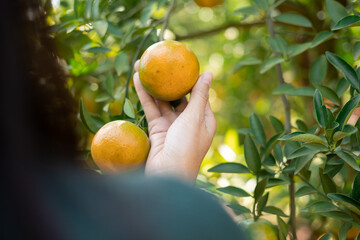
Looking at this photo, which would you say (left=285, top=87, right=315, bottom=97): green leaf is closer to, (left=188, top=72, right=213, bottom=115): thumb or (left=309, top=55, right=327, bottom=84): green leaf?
(left=309, top=55, right=327, bottom=84): green leaf

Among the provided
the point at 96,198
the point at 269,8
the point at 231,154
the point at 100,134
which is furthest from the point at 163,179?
the point at 231,154

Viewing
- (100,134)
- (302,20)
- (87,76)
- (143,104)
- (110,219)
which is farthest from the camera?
(87,76)

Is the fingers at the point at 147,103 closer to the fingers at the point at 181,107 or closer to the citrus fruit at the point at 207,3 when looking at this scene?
the fingers at the point at 181,107

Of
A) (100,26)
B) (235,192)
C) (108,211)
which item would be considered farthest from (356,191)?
(100,26)

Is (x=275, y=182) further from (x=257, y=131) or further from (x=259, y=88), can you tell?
(x=259, y=88)

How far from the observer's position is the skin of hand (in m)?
0.77

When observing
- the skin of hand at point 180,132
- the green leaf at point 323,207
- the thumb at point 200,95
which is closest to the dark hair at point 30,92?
the skin of hand at point 180,132

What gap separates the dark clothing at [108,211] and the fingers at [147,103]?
51 cm

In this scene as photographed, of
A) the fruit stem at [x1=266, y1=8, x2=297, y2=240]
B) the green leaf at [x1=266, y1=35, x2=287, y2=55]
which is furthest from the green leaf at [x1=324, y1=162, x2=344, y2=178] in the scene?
the green leaf at [x1=266, y1=35, x2=287, y2=55]

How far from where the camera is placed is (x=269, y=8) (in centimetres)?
112

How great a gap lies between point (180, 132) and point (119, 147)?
14 cm

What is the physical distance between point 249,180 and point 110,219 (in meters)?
1.18

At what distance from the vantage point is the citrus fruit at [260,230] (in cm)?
90

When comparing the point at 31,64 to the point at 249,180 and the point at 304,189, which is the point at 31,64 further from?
the point at 249,180
